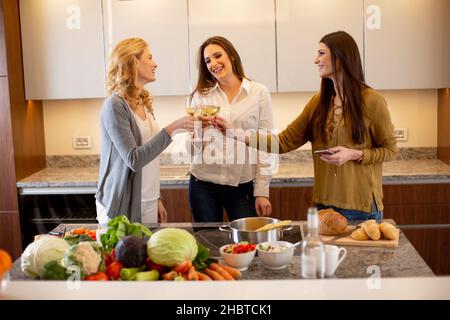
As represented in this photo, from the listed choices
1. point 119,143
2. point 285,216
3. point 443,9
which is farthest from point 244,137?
point 443,9

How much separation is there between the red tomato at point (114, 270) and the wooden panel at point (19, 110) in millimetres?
2159

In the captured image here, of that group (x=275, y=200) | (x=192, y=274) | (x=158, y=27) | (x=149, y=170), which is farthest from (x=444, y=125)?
(x=192, y=274)

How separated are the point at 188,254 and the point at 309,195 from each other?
1863 mm

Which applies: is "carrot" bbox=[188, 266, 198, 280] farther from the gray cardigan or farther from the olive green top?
the olive green top

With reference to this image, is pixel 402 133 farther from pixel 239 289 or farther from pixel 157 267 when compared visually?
pixel 239 289

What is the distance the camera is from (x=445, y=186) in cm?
322

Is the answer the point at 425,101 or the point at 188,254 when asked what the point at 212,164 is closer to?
the point at 188,254

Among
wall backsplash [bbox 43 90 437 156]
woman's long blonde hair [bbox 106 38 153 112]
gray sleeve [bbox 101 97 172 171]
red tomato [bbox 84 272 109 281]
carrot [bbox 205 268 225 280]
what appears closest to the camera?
red tomato [bbox 84 272 109 281]

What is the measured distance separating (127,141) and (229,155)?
2.08ft

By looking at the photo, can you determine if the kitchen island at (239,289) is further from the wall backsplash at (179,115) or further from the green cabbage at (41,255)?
the wall backsplash at (179,115)

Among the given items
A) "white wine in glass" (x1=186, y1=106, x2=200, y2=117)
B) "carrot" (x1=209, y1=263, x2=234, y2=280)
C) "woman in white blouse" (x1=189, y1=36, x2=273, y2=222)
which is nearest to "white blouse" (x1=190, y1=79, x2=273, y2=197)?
"woman in white blouse" (x1=189, y1=36, x2=273, y2=222)

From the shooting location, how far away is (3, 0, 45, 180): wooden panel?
11.0 ft

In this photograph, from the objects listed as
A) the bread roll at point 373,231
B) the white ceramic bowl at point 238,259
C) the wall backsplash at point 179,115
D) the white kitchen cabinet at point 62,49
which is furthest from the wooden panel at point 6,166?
the bread roll at point 373,231

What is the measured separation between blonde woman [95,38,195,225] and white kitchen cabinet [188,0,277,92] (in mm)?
1057
